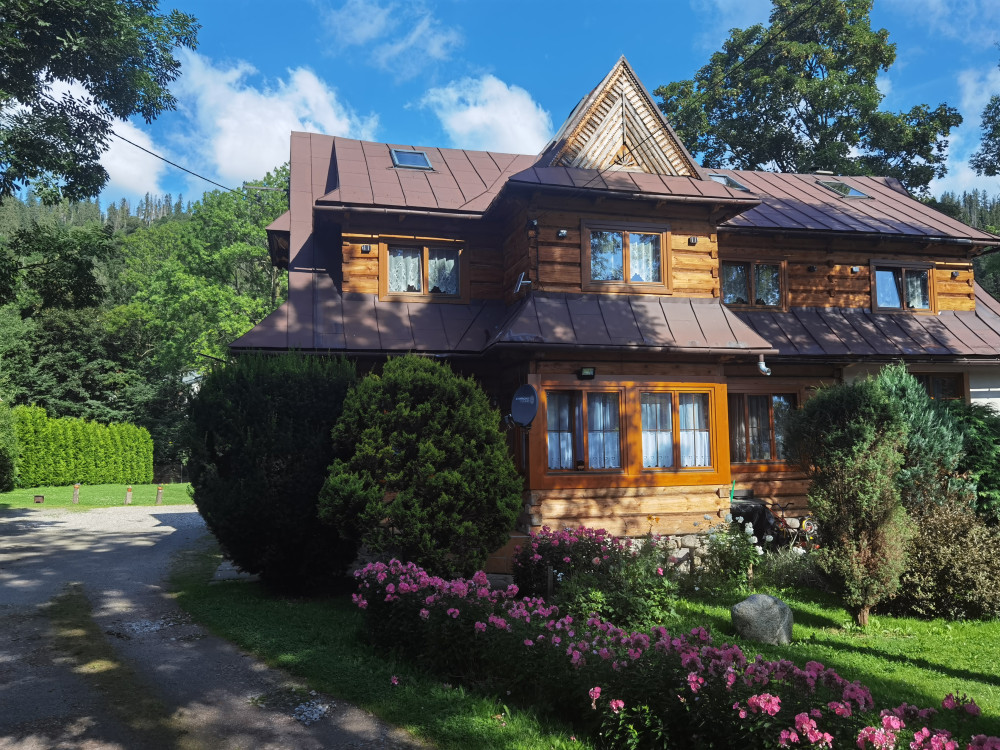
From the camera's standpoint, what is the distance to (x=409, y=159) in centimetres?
1739

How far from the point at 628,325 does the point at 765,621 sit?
6141 millimetres

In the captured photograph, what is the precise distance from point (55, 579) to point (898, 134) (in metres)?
33.8

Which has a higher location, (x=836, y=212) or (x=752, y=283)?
(x=836, y=212)

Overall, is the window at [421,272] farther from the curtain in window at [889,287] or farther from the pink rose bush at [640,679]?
the curtain in window at [889,287]

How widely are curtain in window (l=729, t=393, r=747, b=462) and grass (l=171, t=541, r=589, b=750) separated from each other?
9243 mm

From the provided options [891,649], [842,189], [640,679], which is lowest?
[891,649]

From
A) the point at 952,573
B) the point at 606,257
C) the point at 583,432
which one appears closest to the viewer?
the point at 952,573

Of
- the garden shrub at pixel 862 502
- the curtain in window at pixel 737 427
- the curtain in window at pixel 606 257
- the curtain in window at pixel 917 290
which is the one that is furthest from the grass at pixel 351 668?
the curtain in window at pixel 917 290

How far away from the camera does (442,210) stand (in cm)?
1453

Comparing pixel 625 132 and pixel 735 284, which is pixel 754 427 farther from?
pixel 625 132

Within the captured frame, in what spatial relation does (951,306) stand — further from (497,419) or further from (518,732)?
(518,732)

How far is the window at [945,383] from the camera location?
16250 mm

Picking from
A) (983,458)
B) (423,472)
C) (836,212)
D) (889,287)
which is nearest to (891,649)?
(983,458)

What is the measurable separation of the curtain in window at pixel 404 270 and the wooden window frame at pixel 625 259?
3773 mm
